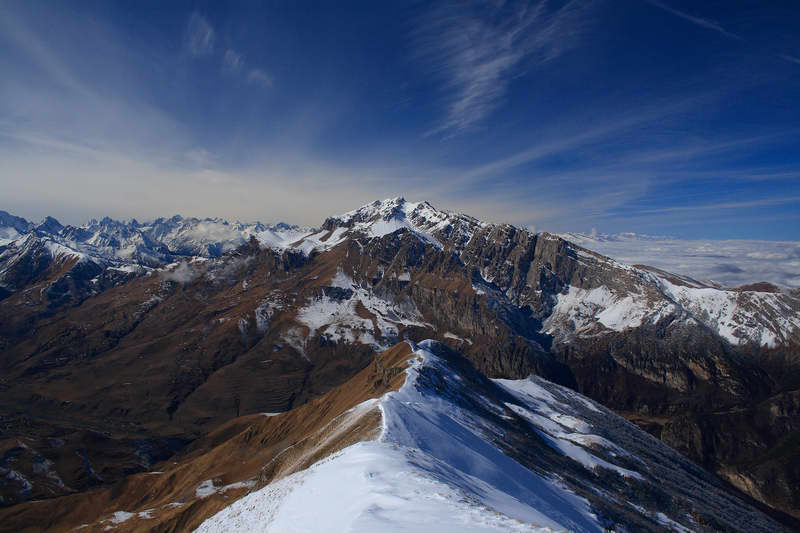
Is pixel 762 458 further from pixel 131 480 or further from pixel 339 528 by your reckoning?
pixel 131 480

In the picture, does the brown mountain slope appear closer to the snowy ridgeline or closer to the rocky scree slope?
the rocky scree slope

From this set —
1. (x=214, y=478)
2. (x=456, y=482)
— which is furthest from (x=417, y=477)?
(x=214, y=478)

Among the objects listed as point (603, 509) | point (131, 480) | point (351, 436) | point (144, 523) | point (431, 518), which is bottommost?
point (131, 480)

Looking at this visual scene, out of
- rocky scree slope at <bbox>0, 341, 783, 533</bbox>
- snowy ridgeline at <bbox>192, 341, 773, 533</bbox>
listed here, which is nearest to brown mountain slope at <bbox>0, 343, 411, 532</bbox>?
rocky scree slope at <bbox>0, 341, 783, 533</bbox>

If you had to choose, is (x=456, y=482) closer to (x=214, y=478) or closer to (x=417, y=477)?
(x=417, y=477)

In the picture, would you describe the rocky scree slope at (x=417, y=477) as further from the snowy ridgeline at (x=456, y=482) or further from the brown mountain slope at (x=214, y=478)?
the brown mountain slope at (x=214, y=478)

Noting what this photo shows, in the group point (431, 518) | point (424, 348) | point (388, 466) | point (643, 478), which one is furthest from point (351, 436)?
point (643, 478)

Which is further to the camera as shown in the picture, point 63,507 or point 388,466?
point 63,507

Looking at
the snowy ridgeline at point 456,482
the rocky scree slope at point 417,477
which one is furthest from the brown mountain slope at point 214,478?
the snowy ridgeline at point 456,482
